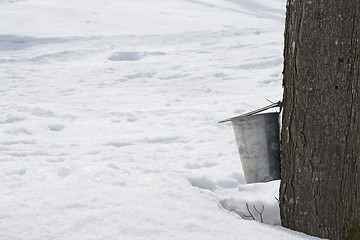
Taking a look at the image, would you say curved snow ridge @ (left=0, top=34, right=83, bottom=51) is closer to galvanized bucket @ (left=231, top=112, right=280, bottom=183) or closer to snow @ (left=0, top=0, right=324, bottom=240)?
snow @ (left=0, top=0, right=324, bottom=240)

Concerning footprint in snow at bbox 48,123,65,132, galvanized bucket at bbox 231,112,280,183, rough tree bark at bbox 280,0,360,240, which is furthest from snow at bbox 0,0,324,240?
galvanized bucket at bbox 231,112,280,183

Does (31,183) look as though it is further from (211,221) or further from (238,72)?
(238,72)

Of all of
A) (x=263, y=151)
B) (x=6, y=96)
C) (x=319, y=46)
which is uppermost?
(x=319, y=46)

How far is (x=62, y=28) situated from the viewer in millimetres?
10227

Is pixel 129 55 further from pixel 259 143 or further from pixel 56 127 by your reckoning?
pixel 259 143

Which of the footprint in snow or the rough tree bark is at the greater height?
the rough tree bark

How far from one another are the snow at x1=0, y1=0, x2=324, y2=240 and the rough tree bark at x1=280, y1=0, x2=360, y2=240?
0.69ft

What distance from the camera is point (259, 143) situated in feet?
10.3

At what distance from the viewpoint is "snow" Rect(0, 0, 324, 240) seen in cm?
299

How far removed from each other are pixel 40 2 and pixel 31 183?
9.39 m

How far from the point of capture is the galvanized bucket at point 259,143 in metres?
3.13

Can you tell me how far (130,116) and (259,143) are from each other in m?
2.96

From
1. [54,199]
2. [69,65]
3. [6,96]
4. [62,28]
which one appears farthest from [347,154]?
[62,28]

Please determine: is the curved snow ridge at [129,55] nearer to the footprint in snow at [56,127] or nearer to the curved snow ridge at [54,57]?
the curved snow ridge at [54,57]
